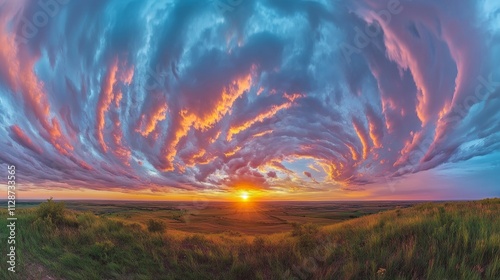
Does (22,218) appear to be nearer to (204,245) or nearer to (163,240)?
(163,240)

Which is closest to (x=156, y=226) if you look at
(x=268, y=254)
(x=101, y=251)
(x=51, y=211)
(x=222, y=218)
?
(x=101, y=251)

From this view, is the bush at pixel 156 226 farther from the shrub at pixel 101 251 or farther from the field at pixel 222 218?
the shrub at pixel 101 251

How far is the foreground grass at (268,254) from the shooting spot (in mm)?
6203

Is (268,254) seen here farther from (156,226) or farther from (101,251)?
(156,226)

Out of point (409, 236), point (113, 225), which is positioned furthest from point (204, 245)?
point (409, 236)

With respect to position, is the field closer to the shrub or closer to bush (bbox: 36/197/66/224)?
bush (bbox: 36/197/66/224)

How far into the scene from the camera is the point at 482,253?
6.07 meters

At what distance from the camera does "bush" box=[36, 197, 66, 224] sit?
11961 mm

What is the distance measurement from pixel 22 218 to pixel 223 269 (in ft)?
32.7

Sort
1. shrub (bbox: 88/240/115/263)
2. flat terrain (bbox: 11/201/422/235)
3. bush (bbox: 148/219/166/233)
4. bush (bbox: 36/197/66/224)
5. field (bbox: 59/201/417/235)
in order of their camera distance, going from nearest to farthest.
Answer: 1. shrub (bbox: 88/240/115/263)
2. bush (bbox: 36/197/66/224)
3. bush (bbox: 148/219/166/233)
4. flat terrain (bbox: 11/201/422/235)
5. field (bbox: 59/201/417/235)

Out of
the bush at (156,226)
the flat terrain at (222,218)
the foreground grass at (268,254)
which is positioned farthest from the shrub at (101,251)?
the flat terrain at (222,218)

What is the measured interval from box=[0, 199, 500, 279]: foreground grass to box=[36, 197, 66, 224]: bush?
0.07m

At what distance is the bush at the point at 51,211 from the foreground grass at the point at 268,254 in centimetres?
7

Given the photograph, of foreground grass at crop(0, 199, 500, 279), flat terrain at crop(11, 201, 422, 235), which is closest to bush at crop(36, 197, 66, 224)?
foreground grass at crop(0, 199, 500, 279)
